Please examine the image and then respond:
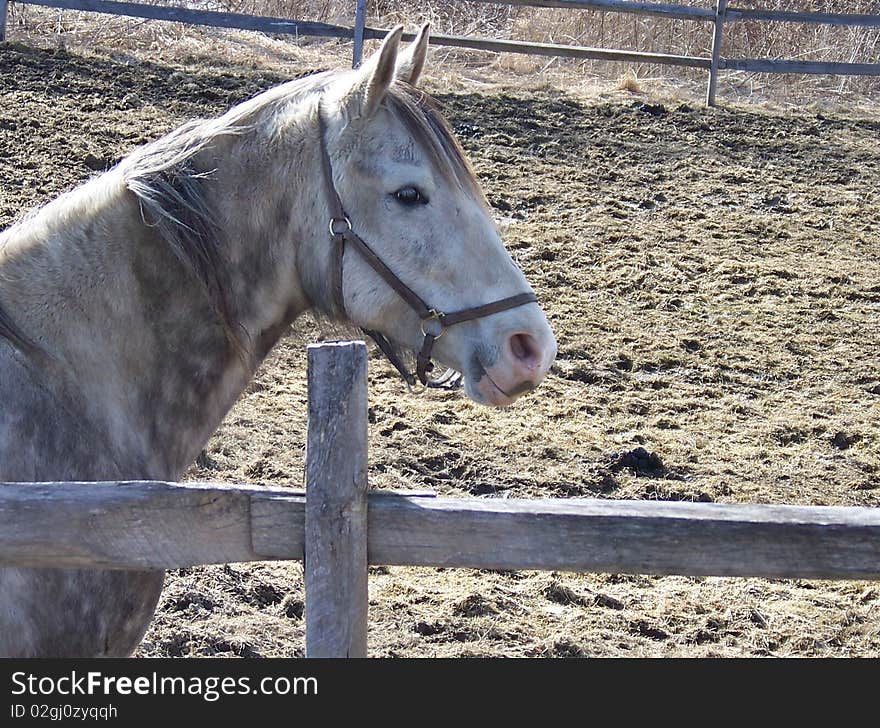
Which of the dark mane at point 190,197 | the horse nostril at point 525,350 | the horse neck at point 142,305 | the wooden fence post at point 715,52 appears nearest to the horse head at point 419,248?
the horse nostril at point 525,350

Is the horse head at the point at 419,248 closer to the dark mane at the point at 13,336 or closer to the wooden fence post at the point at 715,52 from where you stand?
the dark mane at the point at 13,336

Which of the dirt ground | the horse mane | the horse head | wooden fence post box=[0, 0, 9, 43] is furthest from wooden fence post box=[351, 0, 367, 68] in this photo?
the horse head

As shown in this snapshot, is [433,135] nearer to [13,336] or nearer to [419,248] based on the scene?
[419,248]

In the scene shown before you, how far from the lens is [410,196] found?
106 inches

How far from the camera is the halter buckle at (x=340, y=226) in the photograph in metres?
2.71

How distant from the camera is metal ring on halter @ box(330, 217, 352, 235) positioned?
8.87ft

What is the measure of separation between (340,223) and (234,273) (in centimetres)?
30

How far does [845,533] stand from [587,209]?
662 centimetres

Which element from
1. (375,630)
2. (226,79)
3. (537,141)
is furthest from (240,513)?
(226,79)

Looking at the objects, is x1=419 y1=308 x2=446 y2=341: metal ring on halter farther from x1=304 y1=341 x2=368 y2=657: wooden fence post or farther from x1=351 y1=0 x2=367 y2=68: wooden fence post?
x1=351 y1=0 x2=367 y2=68: wooden fence post

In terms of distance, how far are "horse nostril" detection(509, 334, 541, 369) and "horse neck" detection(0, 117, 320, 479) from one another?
1.92 ft

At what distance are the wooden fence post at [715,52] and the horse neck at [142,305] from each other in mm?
9378

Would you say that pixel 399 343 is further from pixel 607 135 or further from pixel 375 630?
pixel 607 135

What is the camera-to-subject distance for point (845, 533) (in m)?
2.10
